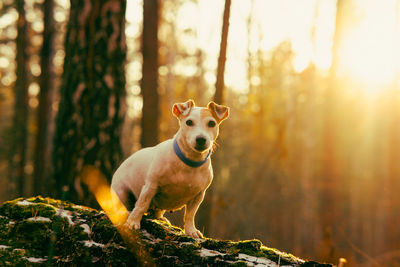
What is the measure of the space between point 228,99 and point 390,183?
14.3 metres

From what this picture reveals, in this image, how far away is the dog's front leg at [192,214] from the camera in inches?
165

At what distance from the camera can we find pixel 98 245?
3430mm

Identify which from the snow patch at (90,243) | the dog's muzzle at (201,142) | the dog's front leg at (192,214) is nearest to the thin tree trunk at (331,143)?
the dog's front leg at (192,214)

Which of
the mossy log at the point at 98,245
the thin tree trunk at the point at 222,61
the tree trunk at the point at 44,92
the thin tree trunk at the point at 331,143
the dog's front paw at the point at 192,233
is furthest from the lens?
the tree trunk at the point at 44,92

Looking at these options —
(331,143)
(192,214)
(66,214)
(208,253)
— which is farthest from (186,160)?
(331,143)

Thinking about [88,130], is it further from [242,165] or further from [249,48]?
[242,165]

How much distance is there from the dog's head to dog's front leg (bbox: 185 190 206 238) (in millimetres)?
796

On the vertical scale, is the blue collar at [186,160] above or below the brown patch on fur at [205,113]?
below

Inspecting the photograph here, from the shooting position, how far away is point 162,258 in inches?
136

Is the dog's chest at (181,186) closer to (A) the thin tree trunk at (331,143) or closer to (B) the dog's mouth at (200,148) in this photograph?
(B) the dog's mouth at (200,148)

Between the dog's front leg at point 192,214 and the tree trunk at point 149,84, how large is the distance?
5584mm

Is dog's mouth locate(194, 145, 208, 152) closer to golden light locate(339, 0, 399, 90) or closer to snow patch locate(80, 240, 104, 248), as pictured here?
snow patch locate(80, 240, 104, 248)

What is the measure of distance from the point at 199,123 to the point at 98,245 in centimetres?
159

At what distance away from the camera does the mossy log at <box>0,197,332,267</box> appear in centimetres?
331
